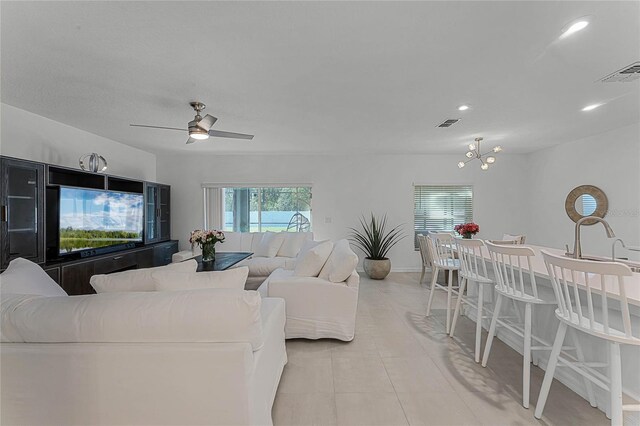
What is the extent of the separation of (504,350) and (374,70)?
2781 millimetres

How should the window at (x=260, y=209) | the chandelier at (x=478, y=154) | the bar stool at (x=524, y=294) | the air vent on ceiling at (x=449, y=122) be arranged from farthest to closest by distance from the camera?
1. the window at (x=260, y=209)
2. the chandelier at (x=478, y=154)
3. the air vent on ceiling at (x=449, y=122)
4. the bar stool at (x=524, y=294)

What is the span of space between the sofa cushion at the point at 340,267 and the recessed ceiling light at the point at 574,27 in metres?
2.26

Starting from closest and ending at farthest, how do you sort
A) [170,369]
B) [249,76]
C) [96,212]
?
1. [170,369]
2. [249,76]
3. [96,212]

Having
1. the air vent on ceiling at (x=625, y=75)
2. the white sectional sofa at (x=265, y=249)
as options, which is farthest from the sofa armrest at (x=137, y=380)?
the air vent on ceiling at (x=625, y=75)

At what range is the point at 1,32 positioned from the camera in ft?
6.44

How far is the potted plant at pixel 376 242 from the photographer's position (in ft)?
18.5

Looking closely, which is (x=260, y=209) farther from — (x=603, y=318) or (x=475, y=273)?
(x=603, y=318)

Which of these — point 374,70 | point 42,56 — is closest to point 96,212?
point 42,56

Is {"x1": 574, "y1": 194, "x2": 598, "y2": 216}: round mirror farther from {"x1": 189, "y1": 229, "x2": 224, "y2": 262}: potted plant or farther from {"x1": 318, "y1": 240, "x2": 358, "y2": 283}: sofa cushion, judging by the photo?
{"x1": 189, "y1": 229, "x2": 224, "y2": 262}: potted plant

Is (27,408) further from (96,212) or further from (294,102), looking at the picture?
(96,212)

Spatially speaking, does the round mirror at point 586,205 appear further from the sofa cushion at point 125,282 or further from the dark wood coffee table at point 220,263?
the sofa cushion at point 125,282

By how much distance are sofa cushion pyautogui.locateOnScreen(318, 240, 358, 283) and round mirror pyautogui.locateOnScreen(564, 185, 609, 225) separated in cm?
437

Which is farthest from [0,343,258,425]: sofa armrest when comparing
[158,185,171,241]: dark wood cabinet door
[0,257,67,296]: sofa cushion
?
[158,185,171,241]: dark wood cabinet door

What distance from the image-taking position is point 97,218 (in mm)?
4160
